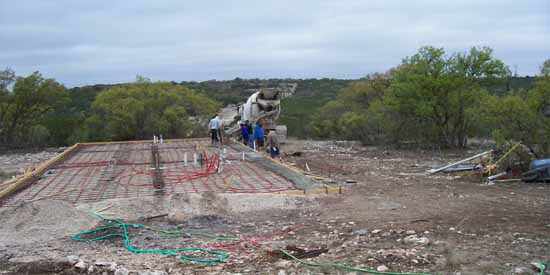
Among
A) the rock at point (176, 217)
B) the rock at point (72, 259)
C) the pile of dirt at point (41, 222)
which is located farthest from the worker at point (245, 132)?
the rock at point (72, 259)

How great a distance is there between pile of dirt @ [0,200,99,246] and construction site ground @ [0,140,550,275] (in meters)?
0.02

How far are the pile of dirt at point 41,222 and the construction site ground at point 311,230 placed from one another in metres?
0.02

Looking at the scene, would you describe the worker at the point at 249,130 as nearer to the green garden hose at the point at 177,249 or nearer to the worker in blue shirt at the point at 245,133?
the worker in blue shirt at the point at 245,133

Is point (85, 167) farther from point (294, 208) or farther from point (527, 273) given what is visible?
point (527, 273)

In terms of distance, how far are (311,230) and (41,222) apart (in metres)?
3.90

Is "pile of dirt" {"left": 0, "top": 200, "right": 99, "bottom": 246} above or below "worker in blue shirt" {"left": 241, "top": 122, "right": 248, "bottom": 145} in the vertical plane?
below

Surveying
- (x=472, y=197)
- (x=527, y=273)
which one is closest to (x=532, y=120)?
(x=472, y=197)

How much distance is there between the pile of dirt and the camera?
7.09 metres

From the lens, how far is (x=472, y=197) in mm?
9508

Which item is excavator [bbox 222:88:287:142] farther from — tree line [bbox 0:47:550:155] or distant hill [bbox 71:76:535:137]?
distant hill [bbox 71:76:535:137]

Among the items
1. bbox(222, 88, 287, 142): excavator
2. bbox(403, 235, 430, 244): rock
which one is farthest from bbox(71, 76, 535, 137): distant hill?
bbox(403, 235, 430, 244): rock

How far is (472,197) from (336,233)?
370cm

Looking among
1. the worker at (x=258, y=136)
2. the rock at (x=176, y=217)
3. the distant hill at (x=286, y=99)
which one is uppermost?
the distant hill at (x=286, y=99)

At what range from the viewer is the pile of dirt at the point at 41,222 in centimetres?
709
